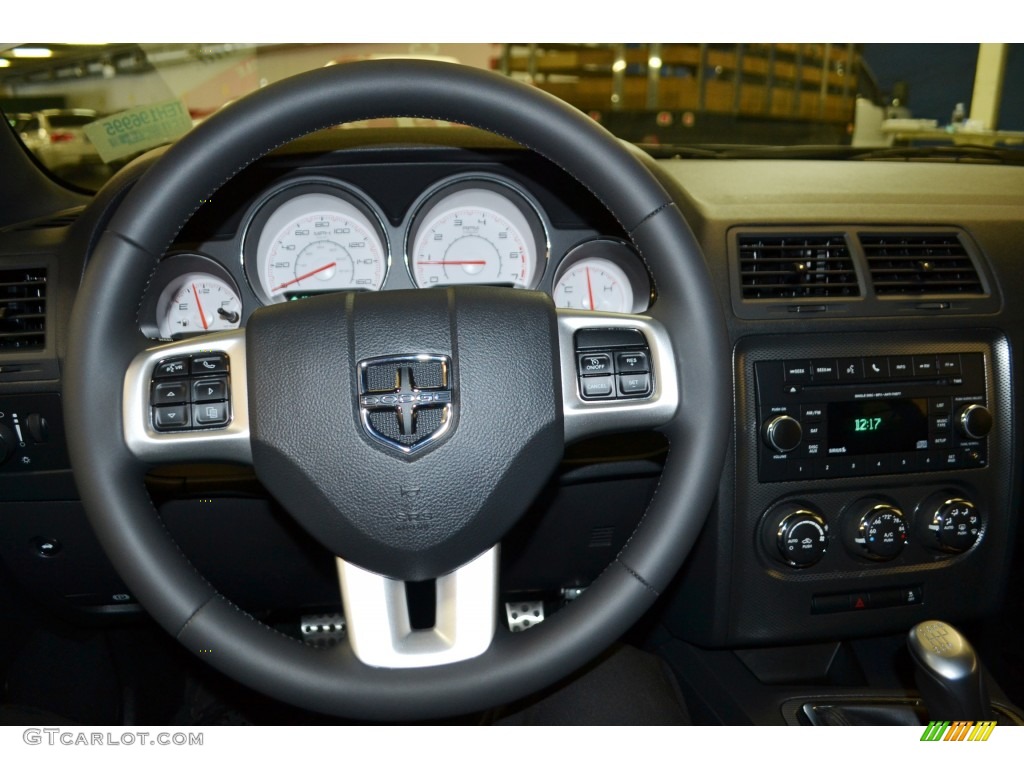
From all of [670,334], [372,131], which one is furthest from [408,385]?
[372,131]

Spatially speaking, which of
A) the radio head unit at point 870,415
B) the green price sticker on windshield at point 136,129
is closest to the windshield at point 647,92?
the green price sticker on windshield at point 136,129

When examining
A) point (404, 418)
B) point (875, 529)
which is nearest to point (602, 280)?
point (875, 529)

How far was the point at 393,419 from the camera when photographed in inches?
37.6

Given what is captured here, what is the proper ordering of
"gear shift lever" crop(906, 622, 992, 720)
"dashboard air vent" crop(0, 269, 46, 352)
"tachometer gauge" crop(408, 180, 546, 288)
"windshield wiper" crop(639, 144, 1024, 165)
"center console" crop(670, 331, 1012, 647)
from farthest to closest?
1. "windshield wiper" crop(639, 144, 1024, 165)
2. "tachometer gauge" crop(408, 180, 546, 288)
3. "center console" crop(670, 331, 1012, 647)
4. "dashboard air vent" crop(0, 269, 46, 352)
5. "gear shift lever" crop(906, 622, 992, 720)

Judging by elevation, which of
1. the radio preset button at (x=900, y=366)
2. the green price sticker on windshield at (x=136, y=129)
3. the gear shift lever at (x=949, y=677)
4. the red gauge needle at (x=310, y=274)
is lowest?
the gear shift lever at (x=949, y=677)

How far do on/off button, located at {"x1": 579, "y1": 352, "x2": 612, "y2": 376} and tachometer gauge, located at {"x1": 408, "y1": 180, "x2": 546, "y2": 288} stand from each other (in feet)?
1.97

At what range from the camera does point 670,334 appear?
3.39ft

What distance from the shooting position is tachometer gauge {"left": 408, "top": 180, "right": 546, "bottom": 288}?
1.59m

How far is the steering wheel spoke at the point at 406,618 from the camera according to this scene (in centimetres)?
99

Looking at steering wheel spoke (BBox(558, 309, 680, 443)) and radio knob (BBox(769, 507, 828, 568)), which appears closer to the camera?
steering wheel spoke (BBox(558, 309, 680, 443))

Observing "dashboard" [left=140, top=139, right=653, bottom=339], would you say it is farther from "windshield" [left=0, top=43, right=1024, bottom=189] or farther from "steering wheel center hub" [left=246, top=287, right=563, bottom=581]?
"steering wheel center hub" [left=246, top=287, right=563, bottom=581]

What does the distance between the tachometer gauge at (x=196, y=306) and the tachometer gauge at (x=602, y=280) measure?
1.85ft

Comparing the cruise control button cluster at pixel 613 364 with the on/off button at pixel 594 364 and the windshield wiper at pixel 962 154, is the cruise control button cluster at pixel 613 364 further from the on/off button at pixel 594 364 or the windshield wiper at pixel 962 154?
the windshield wiper at pixel 962 154

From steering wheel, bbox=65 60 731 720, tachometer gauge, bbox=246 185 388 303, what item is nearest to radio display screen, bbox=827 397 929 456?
steering wheel, bbox=65 60 731 720
